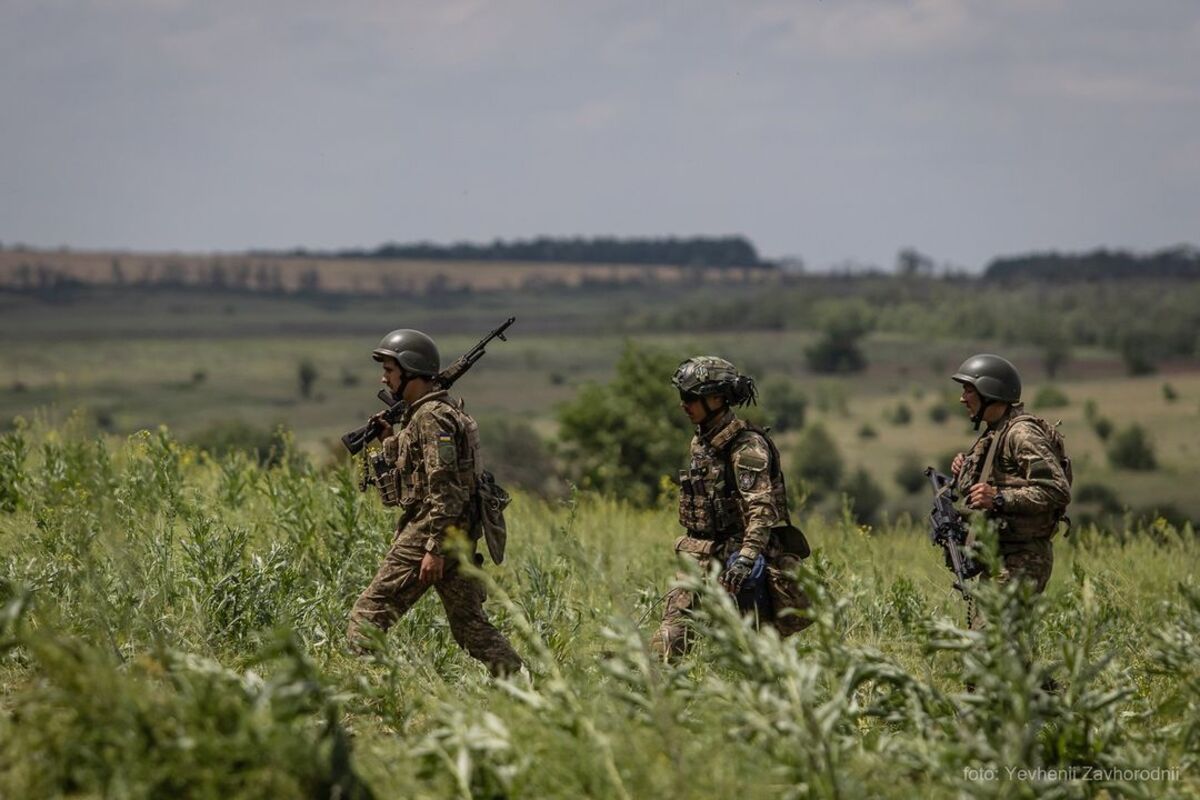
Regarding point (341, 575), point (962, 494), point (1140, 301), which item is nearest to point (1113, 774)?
point (962, 494)

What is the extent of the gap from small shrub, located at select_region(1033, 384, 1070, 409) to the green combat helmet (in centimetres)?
9943

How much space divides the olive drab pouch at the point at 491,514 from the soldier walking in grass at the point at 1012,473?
245 centimetres

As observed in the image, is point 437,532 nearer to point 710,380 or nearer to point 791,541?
point 710,380

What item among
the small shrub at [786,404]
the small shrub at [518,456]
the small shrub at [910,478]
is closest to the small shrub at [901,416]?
the small shrub at [786,404]

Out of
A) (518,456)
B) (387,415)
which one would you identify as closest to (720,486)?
(387,415)

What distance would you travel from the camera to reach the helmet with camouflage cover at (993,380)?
7.52 metres

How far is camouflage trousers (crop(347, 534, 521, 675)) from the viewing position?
7207 millimetres

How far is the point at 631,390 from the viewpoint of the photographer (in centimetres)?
3888

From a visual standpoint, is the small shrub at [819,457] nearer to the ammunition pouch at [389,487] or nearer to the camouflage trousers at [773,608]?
the camouflage trousers at [773,608]

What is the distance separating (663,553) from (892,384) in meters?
127

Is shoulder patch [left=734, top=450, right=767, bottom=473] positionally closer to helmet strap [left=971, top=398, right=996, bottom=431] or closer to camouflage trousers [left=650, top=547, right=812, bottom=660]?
camouflage trousers [left=650, top=547, right=812, bottom=660]

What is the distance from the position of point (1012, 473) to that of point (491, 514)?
2.76 meters

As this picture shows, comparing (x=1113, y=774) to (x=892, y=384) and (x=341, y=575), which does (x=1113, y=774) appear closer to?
(x=341, y=575)

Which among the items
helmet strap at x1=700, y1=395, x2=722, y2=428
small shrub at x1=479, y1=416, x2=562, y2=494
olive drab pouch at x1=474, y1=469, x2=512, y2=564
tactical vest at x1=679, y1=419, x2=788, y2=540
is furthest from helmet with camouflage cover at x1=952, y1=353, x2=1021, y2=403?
small shrub at x1=479, y1=416, x2=562, y2=494
